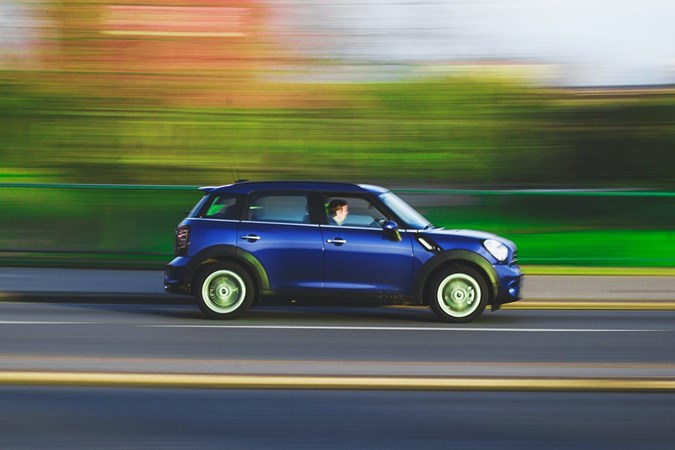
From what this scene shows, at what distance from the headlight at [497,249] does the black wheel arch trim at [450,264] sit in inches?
4.7

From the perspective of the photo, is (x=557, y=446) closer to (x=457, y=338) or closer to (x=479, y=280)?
(x=457, y=338)

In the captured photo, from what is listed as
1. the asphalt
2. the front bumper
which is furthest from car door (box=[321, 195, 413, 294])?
the asphalt

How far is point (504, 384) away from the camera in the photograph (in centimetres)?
722

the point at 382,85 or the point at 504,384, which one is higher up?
the point at 382,85

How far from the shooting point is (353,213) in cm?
1143

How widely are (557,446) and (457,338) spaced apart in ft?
14.4

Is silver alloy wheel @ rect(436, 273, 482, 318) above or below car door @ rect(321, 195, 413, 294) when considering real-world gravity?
below

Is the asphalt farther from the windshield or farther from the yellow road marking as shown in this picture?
the yellow road marking

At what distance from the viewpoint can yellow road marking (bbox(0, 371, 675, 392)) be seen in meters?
7.18

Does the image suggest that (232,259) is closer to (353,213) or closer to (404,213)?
(353,213)

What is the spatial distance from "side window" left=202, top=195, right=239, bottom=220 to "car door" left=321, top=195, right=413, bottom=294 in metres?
0.98

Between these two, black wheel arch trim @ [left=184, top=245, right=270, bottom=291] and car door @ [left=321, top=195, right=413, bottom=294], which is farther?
black wheel arch trim @ [left=184, top=245, right=270, bottom=291]

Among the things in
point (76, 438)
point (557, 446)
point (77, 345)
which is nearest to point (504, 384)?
point (557, 446)

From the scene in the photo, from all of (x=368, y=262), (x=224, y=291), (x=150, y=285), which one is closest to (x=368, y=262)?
(x=368, y=262)
